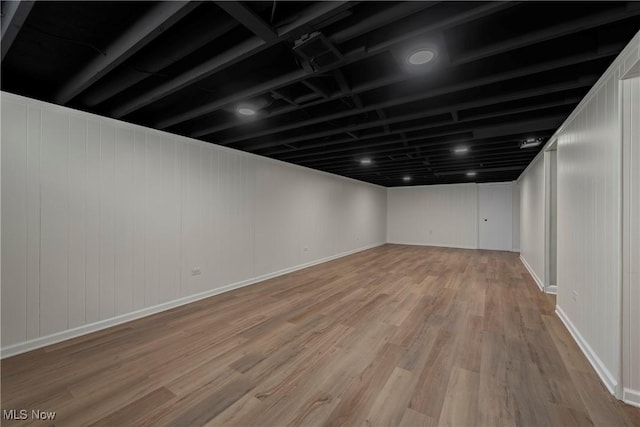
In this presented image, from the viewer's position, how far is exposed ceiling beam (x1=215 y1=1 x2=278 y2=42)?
127 cm

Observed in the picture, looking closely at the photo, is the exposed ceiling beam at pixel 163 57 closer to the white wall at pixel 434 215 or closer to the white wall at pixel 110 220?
the white wall at pixel 110 220

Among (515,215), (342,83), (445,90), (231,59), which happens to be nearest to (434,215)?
(515,215)

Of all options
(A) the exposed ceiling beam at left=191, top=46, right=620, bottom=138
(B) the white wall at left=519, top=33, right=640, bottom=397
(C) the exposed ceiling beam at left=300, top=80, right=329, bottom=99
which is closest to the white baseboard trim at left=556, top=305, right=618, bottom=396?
(B) the white wall at left=519, top=33, right=640, bottom=397

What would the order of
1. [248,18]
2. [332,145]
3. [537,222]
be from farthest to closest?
[537,222], [332,145], [248,18]

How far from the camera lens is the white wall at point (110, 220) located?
7.29 ft

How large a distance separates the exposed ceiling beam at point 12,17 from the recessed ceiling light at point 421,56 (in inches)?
88.9

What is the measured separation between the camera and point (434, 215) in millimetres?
9195

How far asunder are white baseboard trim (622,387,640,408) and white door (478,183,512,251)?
778 cm

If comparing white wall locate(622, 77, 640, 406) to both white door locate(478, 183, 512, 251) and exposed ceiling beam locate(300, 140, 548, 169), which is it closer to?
exposed ceiling beam locate(300, 140, 548, 169)

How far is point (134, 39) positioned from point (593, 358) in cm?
419

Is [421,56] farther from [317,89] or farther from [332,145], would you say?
[332,145]

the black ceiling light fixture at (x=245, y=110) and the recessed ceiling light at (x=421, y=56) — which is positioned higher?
the recessed ceiling light at (x=421, y=56)

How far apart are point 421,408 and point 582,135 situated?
9.44 ft

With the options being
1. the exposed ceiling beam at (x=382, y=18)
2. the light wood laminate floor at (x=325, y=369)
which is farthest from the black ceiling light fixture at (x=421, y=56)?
the light wood laminate floor at (x=325, y=369)
